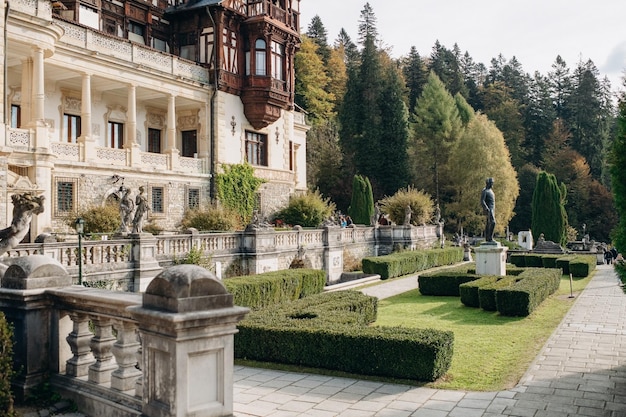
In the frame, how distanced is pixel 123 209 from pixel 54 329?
453 inches

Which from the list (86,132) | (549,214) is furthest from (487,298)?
(549,214)

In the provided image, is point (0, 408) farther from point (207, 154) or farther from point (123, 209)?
point (207, 154)

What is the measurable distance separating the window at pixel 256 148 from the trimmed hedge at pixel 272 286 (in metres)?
15.0

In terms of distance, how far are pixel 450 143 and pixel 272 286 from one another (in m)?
42.7

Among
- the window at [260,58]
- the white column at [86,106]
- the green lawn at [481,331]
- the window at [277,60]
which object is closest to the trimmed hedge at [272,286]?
the green lawn at [481,331]

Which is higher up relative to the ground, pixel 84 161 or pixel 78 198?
pixel 84 161

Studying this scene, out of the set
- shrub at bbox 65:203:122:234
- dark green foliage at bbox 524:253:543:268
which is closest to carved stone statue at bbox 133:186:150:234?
shrub at bbox 65:203:122:234

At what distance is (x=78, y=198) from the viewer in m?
23.5

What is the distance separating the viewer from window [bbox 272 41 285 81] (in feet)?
108

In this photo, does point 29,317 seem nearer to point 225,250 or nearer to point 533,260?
point 225,250

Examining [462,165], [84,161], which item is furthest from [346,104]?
[84,161]

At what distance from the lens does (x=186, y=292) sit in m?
4.25

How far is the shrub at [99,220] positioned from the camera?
826 inches

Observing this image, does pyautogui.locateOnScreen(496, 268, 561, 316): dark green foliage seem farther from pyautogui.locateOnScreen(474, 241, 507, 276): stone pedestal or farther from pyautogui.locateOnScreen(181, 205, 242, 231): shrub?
pyautogui.locateOnScreen(181, 205, 242, 231): shrub
